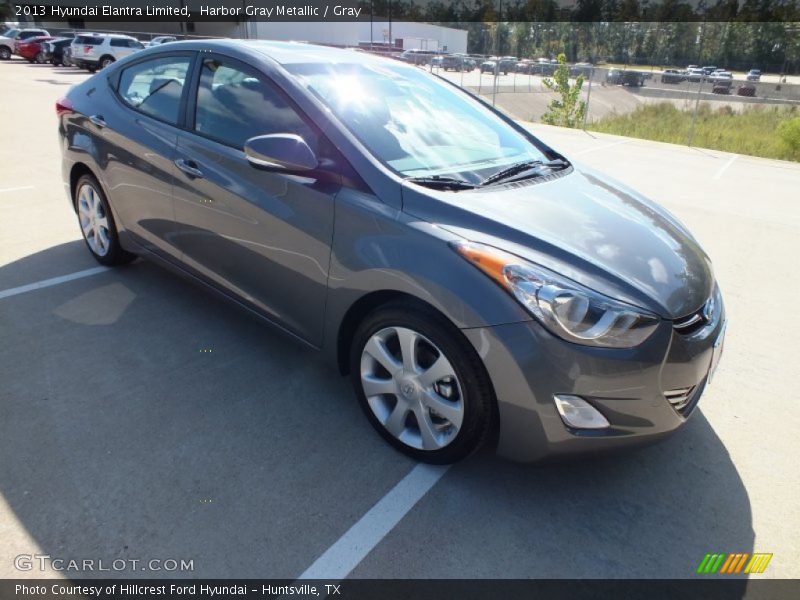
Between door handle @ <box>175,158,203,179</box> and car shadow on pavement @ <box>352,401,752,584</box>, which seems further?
door handle @ <box>175,158,203,179</box>

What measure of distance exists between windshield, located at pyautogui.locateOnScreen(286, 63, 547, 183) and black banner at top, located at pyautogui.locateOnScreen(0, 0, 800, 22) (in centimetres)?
4841

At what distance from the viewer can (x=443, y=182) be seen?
8.34 ft

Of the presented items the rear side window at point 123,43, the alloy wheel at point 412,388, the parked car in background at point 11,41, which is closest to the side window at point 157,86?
the alloy wheel at point 412,388

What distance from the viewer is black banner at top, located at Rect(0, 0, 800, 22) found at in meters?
47.0

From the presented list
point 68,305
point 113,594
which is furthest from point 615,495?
Result: point 68,305

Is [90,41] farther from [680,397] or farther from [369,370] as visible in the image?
[680,397]

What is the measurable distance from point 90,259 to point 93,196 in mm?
629

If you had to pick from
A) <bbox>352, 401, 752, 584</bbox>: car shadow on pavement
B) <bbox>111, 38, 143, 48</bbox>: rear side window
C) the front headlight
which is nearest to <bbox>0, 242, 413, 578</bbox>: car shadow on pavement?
<bbox>352, 401, 752, 584</bbox>: car shadow on pavement

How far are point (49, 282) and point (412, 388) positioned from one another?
10.3 feet

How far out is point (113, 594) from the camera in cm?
186

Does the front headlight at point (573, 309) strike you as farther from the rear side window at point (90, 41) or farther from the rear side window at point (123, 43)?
the rear side window at point (123, 43)

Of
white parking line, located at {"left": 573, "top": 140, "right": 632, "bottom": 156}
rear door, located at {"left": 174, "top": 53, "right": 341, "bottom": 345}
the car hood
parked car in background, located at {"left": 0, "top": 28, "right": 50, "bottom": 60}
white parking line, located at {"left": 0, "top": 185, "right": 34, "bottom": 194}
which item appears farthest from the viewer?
parked car in background, located at {"left": 0, "top": 28, "right": 50, "bottom": 60}

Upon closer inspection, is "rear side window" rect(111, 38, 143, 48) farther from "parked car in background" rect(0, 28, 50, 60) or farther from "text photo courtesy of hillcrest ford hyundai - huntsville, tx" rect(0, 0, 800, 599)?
"text photo courtesy of hillcrest ford hyundai - huntsville, tx" rect(0, 0, 800, 599)

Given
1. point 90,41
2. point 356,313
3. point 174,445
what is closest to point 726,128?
point 356,313
